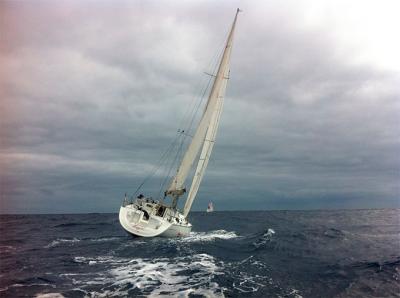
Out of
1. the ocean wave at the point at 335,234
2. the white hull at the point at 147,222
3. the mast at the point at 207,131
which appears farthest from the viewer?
the ocean wave at the point at 335,234

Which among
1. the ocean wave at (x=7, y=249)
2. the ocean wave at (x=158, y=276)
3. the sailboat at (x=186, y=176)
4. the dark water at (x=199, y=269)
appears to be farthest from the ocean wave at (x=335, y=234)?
the ocean wave at (x=7, y=249)

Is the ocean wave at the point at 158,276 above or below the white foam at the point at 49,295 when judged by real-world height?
above

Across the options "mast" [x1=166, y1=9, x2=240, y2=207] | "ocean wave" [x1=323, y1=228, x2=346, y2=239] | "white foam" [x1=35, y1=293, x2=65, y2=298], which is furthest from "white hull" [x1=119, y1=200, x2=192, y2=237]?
"ocean wave" [x1=323, y1=228, x2=346, y2=239]

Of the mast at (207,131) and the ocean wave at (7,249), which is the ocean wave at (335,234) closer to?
the mast at (207,131)

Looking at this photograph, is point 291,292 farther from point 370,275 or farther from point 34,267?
point 34,267

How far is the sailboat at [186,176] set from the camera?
3409cm

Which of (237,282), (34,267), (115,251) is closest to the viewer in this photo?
(237,282)

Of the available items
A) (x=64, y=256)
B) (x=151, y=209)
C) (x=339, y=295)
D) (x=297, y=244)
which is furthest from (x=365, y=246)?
(x=64, y=256)

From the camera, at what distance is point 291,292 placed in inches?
667

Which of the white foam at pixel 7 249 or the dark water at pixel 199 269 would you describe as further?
the white foam at pixel 7 249

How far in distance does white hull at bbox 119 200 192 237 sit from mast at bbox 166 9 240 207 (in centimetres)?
352

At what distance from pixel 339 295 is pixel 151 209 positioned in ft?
69.8

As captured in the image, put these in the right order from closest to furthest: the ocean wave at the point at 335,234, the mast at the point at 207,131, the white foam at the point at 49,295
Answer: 1. the white foam at the point at 49,295
2. the mast at the point at 207,131
3. the ocean wave at the point at 335,234

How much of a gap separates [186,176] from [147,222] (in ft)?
24.0
